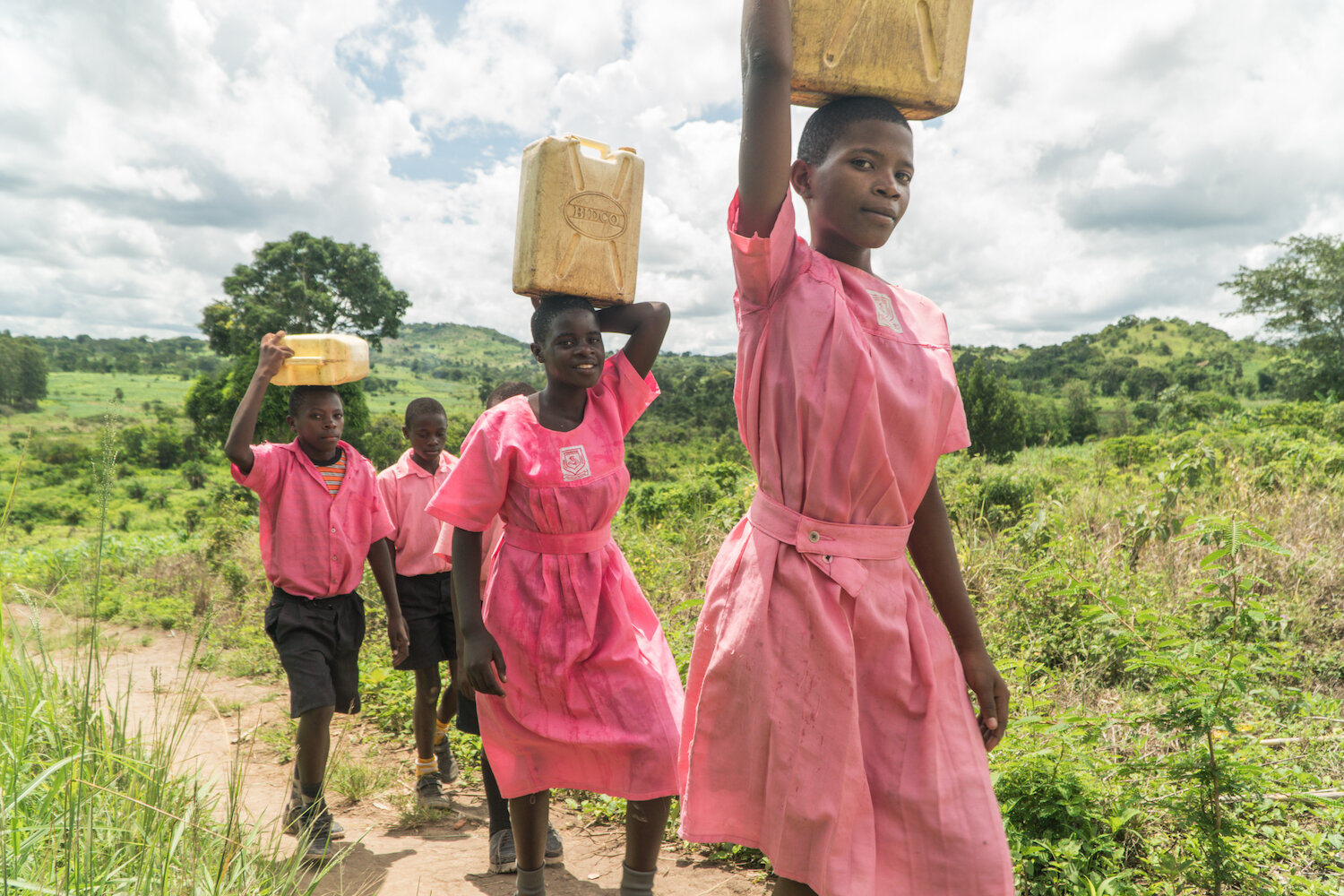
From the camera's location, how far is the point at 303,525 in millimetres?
3355

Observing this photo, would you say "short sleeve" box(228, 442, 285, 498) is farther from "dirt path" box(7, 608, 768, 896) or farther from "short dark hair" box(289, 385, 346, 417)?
"dirt path" box(7, 608, 768, 896)

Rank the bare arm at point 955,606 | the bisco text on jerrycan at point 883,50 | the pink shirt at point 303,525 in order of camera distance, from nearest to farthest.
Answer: the bisco text on jerrycan at point 883,50 → the bare arm at point 955,606 → the pink shirt at point 303,525

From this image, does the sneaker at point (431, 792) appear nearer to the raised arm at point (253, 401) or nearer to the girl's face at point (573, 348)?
the raised arm at point (253, 401)

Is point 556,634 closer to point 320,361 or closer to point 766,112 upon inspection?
point 766,112

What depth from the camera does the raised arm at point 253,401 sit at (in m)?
3.14

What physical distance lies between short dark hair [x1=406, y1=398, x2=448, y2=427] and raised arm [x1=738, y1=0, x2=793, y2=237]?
2751 millimetres

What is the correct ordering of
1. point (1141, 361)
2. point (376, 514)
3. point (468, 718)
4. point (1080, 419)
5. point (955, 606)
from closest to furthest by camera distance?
point (955, 606)
point (468, 718)
point (376, 514)
point (1080, 419)
point (1141, 361)

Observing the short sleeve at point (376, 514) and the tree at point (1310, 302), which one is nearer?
the short sleeve at point (376, 514)

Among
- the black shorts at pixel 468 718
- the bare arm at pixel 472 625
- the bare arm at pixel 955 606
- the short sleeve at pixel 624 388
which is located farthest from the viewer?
the black shorts at pixel 468 718

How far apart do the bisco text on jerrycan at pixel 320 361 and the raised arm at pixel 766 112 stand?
2202mm

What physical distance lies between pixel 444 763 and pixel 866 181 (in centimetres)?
349

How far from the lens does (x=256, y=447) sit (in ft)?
11.1

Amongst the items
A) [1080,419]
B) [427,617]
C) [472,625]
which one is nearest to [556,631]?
[472,625]

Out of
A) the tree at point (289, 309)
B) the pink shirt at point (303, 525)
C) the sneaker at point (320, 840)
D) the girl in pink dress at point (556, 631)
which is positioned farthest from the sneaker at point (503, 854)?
the tree at point (289, 309)
